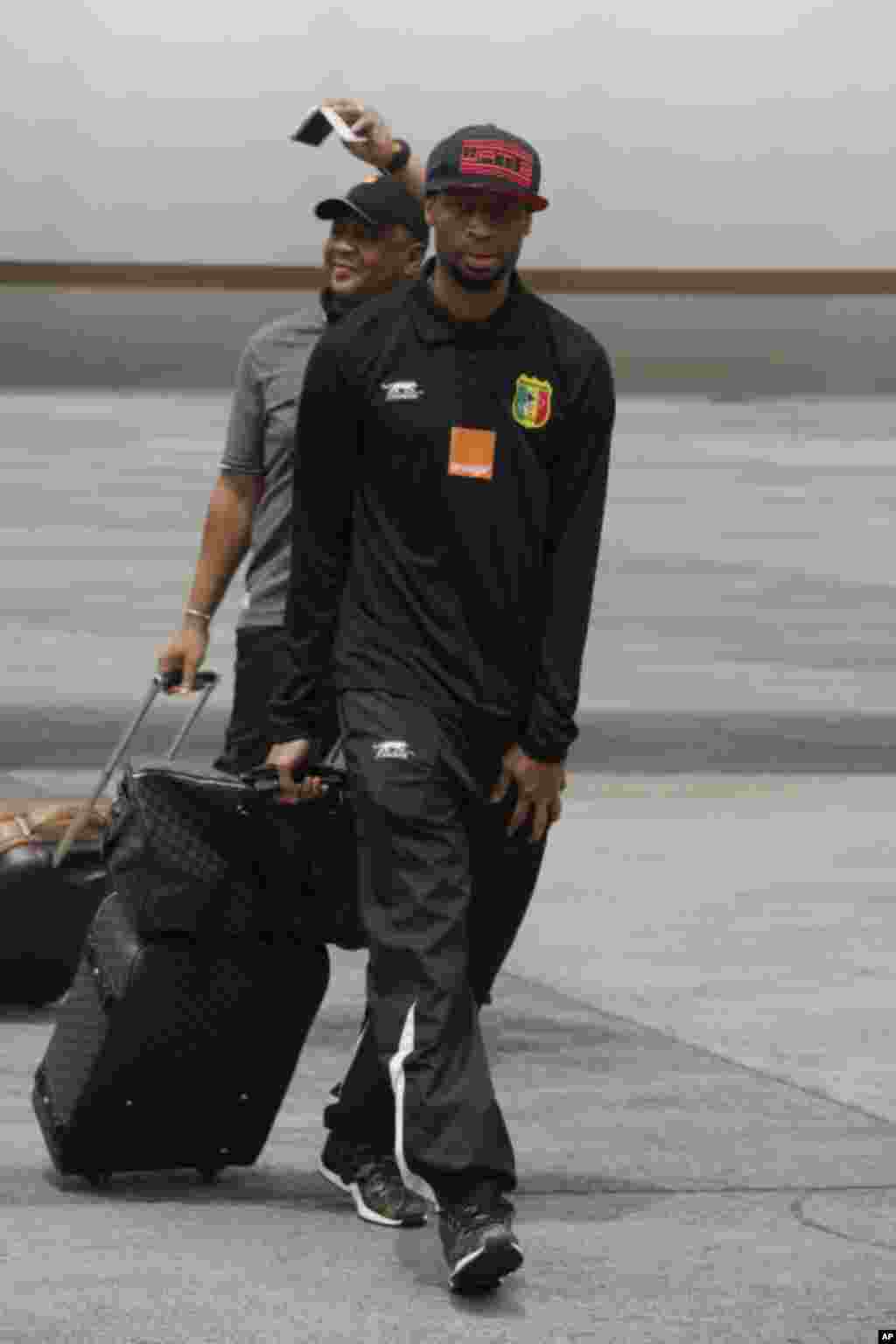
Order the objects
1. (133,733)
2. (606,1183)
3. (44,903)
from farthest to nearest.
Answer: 1. (44,903)
2. (133,733)
3. (606,1183)

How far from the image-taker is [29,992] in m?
7.34

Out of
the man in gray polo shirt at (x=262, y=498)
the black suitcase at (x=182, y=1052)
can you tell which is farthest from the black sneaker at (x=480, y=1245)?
the man in gray polo shirt at (x=262, y=498)

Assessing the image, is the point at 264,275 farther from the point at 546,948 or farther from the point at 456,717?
the point at 456,717

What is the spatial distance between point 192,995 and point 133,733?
3.50 feet

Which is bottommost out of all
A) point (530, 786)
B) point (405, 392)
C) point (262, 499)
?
point (530, 786)

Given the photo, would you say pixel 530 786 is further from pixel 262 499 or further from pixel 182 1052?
pixel 262 499

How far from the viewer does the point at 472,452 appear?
5539mm

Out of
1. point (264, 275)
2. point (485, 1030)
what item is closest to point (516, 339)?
point (485, 1030)

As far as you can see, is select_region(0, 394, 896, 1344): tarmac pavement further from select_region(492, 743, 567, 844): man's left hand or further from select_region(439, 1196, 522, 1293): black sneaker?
select_region(492, 743, 567, 844): man's left hand

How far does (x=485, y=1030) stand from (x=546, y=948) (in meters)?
0.95

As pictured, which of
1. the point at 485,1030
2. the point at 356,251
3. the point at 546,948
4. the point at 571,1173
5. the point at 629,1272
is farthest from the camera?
the point at 546,948

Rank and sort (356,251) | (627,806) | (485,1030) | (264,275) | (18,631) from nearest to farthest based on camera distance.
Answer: (356,251)
(485,1030)
(627,806)
(264,275)
(18,631)

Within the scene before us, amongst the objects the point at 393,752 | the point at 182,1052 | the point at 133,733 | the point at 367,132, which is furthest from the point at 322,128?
the point at 182,1052

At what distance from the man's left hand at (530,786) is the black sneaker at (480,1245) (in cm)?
64
